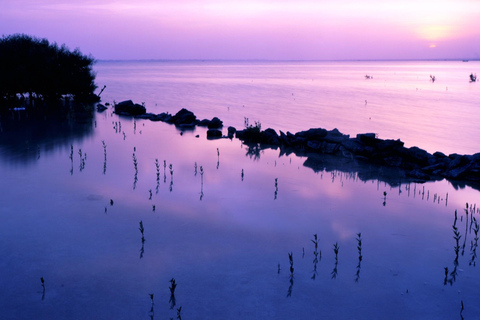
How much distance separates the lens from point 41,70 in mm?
40000

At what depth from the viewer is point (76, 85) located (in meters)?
43.6

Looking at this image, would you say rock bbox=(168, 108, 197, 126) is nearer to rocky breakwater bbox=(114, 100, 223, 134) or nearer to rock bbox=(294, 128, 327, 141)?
rocky breakwater bbox=(114, 100, 223, 134)

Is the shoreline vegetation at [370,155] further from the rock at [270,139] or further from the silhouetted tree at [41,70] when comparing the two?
the silhouetted tree at [41,70]

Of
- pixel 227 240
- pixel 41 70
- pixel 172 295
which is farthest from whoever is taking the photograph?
pixel 41 70

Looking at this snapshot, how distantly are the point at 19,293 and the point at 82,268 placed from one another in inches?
50.6

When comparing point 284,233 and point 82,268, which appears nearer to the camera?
point 82,268

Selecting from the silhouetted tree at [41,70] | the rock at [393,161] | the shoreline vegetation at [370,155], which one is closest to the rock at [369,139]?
the shoreline vegetation at [370,155]

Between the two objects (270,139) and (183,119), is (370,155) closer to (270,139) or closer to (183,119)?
(270,139)

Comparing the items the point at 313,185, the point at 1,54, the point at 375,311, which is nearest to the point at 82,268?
the point at 375,311

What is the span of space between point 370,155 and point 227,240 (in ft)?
38.1

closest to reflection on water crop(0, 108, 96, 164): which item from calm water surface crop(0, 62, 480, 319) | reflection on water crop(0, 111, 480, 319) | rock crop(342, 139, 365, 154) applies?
calm water surface crop(0, 62, 480, 319)

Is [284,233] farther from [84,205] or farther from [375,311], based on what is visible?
[84,205]

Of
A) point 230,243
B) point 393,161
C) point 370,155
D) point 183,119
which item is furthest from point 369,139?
point 183,119

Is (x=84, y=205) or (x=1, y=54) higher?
(x=1, y=54)
